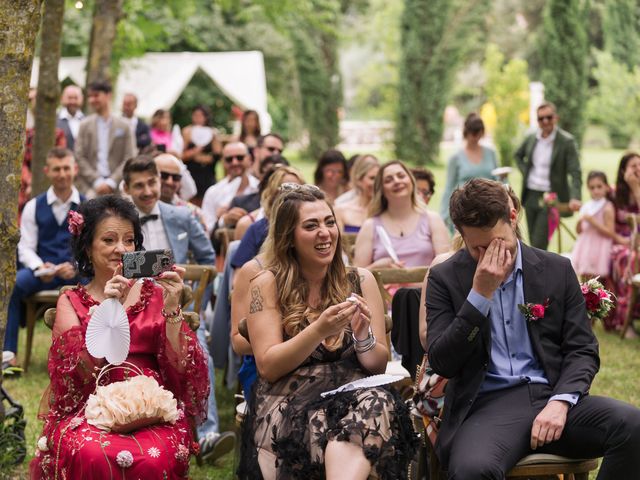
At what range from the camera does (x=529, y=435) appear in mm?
4191

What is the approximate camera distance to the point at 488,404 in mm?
4332

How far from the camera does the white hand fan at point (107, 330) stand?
4273mm

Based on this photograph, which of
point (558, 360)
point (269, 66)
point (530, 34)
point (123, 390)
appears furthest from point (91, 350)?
point (530, 34)

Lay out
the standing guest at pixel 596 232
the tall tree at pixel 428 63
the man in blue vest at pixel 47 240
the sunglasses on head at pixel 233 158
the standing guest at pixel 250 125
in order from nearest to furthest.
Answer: the man in blue vest at pixel 47 240, the sunglasses on head at pixel 233 158, the standing guest at pixel 596 232, the standing guest at pixel 250 125, the tall tree at pixel 428 63

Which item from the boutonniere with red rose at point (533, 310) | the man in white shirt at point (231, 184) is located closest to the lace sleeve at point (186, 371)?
the boutonniere with red rose at point (533, 310)

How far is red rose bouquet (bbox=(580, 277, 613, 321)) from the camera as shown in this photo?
4590 mm

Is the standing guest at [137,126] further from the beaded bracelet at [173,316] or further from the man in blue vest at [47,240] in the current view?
the beaded bracelet at [173,316]

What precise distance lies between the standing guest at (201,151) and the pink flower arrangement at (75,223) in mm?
9167

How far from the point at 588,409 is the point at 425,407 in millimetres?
843

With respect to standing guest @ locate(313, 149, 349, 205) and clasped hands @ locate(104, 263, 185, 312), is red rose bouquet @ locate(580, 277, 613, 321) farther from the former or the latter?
standing guest @ locate(313, 149, 349, 205)

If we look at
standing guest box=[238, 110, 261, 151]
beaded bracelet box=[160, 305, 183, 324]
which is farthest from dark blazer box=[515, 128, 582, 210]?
beaded bracelet box=[160, 305, 183, 324]

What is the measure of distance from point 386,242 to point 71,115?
6.72m

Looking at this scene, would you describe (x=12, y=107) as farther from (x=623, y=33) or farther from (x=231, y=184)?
(x=623, y=33)

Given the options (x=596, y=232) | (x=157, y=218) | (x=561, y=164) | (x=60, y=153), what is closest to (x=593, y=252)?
(x=596, y=232)
